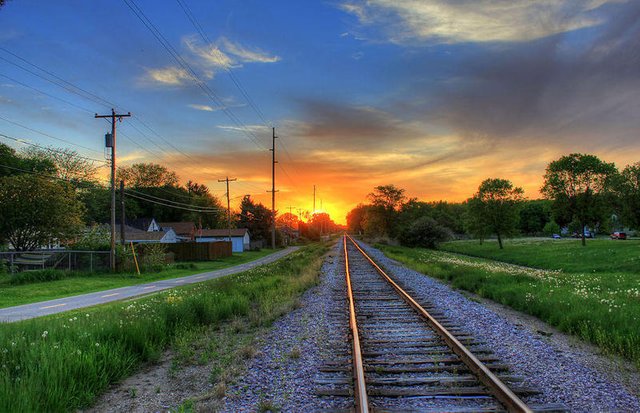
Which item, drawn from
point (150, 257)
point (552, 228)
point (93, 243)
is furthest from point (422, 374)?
point (552, 228)

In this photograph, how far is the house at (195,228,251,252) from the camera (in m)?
68.5

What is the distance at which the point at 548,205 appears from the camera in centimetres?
5906

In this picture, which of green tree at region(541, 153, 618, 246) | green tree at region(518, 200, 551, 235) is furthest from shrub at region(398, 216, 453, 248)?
green tree at region(518, 200, 551, 235)

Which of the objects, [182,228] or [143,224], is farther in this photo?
[182,228]

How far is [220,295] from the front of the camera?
11.7 metres

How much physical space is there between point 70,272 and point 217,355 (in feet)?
87.2

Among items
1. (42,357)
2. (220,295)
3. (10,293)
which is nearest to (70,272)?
(10,293)

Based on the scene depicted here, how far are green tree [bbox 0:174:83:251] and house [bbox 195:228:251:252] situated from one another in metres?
33.0

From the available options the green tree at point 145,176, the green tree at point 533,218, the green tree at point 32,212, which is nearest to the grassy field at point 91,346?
the green tree at point 32,212

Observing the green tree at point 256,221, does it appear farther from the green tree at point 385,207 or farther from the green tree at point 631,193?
the green tree at point 631,193

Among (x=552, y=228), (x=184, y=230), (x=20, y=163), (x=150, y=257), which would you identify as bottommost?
(x=150, y=257)

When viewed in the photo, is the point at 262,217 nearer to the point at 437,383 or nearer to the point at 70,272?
the point at 70,272

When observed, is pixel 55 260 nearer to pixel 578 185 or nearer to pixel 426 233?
pixel 426 233

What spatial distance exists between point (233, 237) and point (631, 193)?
2195 inches
